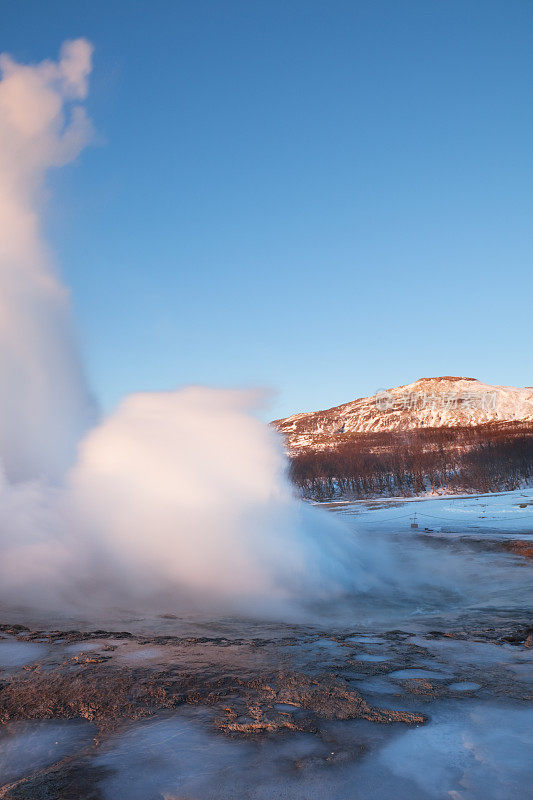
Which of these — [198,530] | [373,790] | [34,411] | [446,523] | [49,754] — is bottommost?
[446,523]

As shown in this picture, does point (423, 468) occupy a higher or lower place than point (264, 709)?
higher

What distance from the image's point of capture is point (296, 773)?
276cm

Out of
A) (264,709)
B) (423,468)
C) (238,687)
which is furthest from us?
(423,468)

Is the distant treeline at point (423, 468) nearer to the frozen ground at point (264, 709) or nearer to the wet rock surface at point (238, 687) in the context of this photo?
the frozen ground at point (264, 709)

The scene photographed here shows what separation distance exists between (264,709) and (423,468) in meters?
93.2

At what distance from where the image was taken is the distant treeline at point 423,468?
80875 millimetres

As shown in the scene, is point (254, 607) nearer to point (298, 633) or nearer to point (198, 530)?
point (298, 633)

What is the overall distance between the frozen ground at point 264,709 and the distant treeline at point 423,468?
68.3 meters

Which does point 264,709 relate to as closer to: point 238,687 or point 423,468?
point 238,687

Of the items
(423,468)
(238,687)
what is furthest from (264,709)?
(423,468)

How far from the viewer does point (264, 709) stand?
3.68 metres

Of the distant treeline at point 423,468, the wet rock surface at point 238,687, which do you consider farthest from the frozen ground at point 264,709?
the distant treeline at point 423,468

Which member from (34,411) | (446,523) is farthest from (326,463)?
(34,411)

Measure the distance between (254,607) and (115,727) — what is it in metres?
4.93
